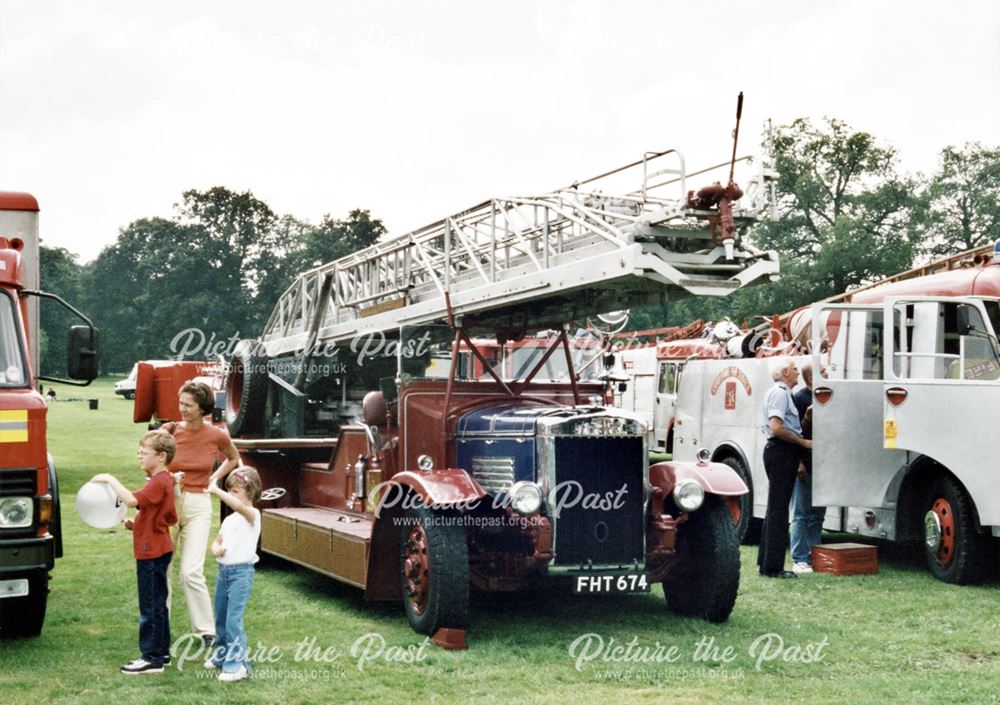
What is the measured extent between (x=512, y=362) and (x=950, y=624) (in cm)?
374

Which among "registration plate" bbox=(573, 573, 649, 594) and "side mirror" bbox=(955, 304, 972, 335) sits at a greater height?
"side mirror" bbox=(955, 304, 972, 335)

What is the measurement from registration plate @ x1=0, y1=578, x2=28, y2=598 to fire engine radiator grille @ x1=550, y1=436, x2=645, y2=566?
3.13 m

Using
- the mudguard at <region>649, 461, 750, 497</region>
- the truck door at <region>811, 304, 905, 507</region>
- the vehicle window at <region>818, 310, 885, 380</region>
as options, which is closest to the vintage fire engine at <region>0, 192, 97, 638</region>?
the mudguard at <region>649, 461, 750, 497</region>

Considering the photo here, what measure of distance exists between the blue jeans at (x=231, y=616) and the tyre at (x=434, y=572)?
1185 mm

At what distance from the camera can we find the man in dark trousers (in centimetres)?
1054

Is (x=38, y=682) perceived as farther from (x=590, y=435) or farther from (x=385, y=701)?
(x=590, y=435)

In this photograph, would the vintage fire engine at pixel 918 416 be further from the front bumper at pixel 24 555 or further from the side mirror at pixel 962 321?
the front bumper at pixel 24 555

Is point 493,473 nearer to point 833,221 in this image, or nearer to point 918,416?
point 918,416

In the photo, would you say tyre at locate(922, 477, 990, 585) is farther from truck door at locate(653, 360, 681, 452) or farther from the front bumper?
truck door at locate(653, 360, 681, 452)

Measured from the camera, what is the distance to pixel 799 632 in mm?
7855

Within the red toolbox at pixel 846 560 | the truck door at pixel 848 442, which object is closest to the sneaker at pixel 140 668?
the truck door at pixel 848 442

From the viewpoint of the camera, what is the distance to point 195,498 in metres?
7.07

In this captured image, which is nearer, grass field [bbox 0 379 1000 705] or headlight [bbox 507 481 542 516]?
grass field [bbox 0 379 1000 705]
